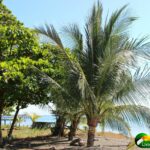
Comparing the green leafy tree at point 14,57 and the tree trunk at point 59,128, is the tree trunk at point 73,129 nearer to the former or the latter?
the tree trunk at point 59,128

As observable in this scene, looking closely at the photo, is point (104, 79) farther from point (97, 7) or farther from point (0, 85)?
point (0, 85)

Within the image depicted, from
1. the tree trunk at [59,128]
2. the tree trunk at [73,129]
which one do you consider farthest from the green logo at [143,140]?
the tree trunk at [59,128]

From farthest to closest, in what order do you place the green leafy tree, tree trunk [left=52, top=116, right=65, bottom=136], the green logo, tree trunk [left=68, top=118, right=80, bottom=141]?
tree trunk [left=52, top=116, right=65, bottom=136] → tree trunk [left=68, top=118, right=80, bottom=141] → the green leafy tree → the green logo

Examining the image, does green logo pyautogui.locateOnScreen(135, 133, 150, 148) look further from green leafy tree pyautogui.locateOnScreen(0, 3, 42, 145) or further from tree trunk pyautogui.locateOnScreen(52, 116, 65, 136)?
tree trunk pyautogui.locateOnScreen(52, 116, 65, 136)

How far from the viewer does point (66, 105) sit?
1510 centimetres

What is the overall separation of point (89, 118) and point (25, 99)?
262cm

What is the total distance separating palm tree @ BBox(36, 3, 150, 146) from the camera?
14.0 metres

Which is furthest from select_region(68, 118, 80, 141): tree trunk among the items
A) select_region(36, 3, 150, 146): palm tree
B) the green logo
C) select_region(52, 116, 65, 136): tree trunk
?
the green logo

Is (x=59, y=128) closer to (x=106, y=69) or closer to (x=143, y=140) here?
(x=106, y=69)

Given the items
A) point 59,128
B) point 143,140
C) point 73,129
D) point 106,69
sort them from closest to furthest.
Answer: point 143,140
point 106,69
point 73,129
point 59,128

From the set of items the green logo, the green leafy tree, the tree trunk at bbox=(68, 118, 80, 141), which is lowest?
the green logo

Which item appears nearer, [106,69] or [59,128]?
[106,69]

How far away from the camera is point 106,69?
46.3 feet

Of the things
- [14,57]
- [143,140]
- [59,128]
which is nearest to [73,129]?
[59,128]
